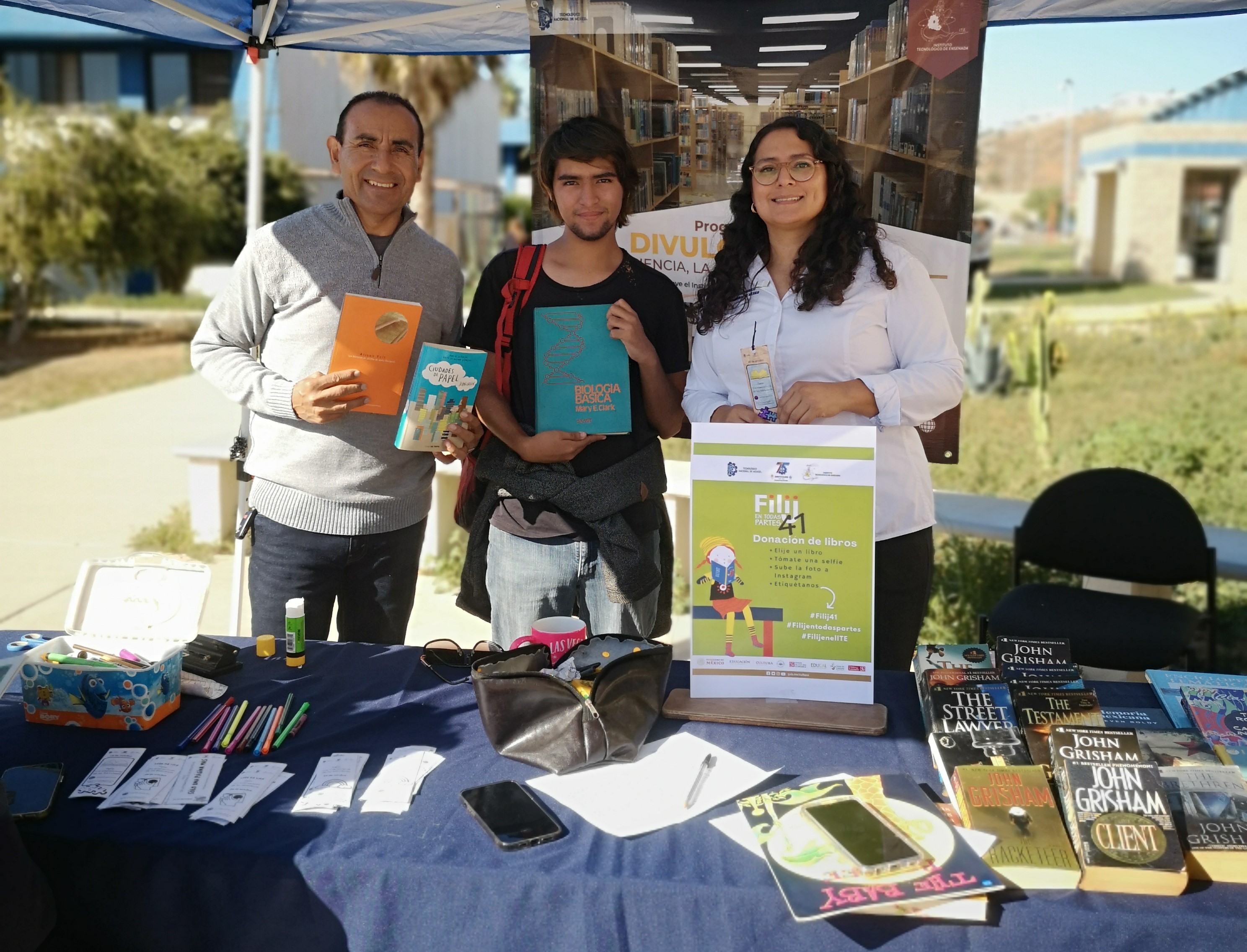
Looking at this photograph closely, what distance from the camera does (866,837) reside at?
1.67 metres

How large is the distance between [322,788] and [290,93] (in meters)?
27.1

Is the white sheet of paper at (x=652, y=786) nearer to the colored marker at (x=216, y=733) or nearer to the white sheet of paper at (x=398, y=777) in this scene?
the white sheet of paper at (x=398, y=777)

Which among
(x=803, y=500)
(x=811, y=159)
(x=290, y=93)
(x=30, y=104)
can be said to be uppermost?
(x=290, y=93)

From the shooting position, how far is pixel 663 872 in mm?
1657

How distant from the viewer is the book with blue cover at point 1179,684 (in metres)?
2.15

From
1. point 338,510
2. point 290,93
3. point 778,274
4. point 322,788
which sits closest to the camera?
point 322,788

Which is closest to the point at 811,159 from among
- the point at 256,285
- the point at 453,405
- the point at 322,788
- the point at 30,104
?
the point at 453,405

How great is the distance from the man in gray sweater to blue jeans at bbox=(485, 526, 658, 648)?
34 cm

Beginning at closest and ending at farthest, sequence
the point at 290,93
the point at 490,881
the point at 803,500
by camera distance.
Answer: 1. the point at 490,881
2. the point at 803,500
3. the point at 290,93

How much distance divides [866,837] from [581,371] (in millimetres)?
1430

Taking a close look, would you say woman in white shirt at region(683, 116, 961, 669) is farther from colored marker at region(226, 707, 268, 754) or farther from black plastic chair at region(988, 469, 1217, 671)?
black plastic chair at region(988, 469, 1217, 671)

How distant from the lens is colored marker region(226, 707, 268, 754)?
203 cm

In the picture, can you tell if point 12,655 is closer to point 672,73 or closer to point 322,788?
point 322,788

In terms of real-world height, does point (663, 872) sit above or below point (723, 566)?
below
